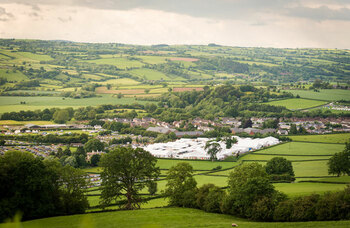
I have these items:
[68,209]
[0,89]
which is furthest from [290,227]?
[0,89]

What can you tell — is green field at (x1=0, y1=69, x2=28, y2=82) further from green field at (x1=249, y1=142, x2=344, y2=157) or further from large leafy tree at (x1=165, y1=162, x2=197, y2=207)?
large leafy tree at (x1=165, y1=162, x2=197, y2=207)

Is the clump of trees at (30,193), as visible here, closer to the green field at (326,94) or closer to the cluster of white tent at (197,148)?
the cluster of white tent at (197,148)

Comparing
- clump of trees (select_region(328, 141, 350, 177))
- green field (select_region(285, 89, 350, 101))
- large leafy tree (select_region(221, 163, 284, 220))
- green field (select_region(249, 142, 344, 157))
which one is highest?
green field (select_region(285, 89, 350, 101))

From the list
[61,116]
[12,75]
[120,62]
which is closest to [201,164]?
[61,116]

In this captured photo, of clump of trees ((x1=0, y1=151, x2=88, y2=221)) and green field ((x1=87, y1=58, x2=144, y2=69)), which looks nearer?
clump of trees ((x1=0, y1=151, x2=88, y2=221))

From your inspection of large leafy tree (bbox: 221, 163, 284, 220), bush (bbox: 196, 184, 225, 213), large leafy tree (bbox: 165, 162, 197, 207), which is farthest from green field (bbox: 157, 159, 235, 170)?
large leafy tree (bbox: 221, 163, 284, 220)

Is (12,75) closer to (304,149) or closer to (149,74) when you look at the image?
(149,74)

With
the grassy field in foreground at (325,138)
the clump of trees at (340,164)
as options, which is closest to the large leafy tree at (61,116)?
the grassy field in foreground at (325,138)
